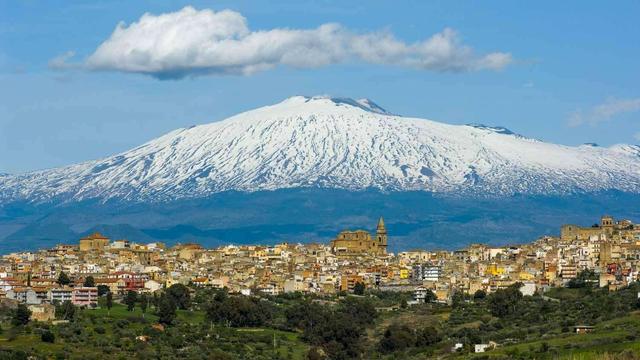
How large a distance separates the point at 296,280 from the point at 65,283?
14.9 m

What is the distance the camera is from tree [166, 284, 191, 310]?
82.3 metres

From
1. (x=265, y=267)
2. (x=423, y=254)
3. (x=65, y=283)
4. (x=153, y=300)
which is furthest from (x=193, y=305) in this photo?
(x=423, y=254)

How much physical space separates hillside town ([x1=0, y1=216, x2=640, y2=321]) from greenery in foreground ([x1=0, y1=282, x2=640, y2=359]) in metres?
3.68

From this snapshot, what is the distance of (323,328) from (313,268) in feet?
101

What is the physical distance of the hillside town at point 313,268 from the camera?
293 feet

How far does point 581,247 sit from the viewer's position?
105 meters

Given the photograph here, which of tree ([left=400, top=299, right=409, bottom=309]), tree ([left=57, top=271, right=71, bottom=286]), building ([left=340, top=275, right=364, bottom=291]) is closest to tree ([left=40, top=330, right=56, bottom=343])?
tree ([left=57, top=271, right=71, bottom=286])

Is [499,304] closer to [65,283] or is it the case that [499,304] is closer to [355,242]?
[65,283]

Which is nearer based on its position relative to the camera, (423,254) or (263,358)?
(263,358)

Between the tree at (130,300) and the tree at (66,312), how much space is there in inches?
159

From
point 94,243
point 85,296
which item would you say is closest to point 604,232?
point 94,243

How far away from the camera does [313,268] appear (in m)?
106

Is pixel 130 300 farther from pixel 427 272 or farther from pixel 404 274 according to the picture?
pixel 427 272

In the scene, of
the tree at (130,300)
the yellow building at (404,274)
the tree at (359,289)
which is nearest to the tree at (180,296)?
the tree at (130,300)
